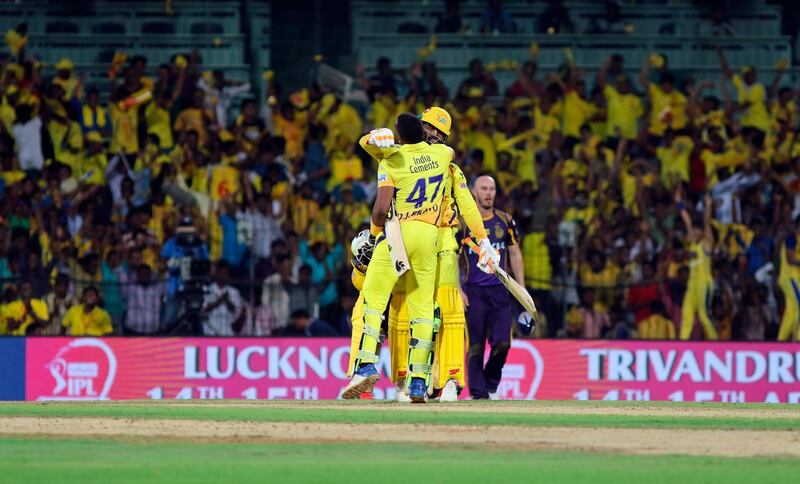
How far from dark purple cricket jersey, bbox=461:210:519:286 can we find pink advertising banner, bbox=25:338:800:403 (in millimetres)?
4381

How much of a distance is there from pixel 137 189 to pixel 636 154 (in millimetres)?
7656

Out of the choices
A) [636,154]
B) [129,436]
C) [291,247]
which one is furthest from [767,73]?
[129,436]

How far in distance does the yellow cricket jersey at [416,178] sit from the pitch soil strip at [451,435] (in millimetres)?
2372

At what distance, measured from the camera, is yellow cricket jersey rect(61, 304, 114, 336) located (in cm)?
2055

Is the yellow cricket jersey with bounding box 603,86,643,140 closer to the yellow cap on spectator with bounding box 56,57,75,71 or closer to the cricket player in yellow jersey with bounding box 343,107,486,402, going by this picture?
the yellow cap on spectator with bounding box 56,57,75,71

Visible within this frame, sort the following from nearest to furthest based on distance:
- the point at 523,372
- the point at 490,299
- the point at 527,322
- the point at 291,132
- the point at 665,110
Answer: the point at 527,322 → the point at 490,299 → the point at 523,372 → the point at 291,132 → the point at 665,110

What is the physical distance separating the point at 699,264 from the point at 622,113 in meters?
4.90

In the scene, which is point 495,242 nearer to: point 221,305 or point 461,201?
point 461,201

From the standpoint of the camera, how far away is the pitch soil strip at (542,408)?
13.4 m

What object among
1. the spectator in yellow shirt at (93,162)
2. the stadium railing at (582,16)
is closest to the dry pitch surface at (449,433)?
the spectator in yellow shirt at (93,162)

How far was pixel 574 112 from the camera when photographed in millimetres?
25531

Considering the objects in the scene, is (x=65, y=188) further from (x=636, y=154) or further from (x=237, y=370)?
(x=636, y=154)

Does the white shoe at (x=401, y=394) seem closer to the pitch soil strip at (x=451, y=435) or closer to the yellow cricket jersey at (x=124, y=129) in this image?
the pitch soil strip at (x=451, y=435)

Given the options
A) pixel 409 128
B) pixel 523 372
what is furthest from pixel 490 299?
pixel 523 372
